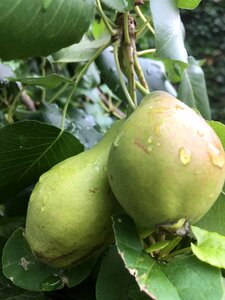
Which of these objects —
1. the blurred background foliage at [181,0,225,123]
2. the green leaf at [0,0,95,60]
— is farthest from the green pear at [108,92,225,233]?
the blurred background foliage at [181,0,225,123]

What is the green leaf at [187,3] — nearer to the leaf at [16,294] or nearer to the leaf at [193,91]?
the leaf at [193,91]

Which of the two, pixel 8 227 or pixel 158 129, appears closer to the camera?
pixel 158 129

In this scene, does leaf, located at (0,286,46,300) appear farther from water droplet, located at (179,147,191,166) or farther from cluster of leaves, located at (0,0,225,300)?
water droplet, located at (179,147,191,166)

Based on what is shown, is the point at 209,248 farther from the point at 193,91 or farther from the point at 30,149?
the point at 193,91

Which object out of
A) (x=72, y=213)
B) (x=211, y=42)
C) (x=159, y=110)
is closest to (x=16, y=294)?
(x=72, y=213)

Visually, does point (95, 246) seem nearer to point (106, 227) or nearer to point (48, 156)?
point (106, 227)
